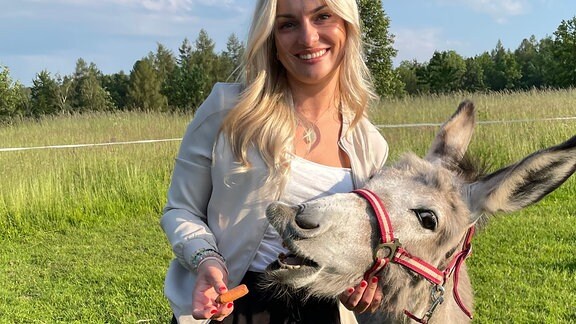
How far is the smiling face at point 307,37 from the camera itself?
7.25ft

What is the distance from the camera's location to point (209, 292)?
1.89 meters

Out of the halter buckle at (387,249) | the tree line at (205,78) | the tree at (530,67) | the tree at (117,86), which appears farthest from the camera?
the tree at (530,67)

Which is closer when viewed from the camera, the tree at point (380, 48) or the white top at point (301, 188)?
the white top at point (301, 188)

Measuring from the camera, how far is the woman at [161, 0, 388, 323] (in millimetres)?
2129

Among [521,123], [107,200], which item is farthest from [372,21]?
[107,200]

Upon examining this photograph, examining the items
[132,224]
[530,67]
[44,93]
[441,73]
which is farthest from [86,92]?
[530,67]

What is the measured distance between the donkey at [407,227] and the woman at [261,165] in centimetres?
13

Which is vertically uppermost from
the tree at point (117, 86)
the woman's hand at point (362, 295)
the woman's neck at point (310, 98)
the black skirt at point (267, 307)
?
the woman's neck at point (310, 98)

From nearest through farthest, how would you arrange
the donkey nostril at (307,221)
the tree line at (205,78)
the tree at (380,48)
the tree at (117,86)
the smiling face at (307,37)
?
the donkey nostril at (307,221), the smiling face at (307,37), the tree at (380,48), the tree line at (205,78), the tree at (117,86)

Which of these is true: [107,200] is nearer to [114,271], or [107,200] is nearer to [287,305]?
[114,271]

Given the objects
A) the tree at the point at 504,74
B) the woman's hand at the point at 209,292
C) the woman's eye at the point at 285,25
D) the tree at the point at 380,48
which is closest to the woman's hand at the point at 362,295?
the woman's hand at the point at 209,292

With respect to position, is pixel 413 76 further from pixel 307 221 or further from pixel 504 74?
pixel 307 221

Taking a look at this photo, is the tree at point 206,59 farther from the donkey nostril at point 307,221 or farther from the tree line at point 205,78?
the donkey nostril at point 307,221

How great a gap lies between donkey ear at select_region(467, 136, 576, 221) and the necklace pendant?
2.24 ft
